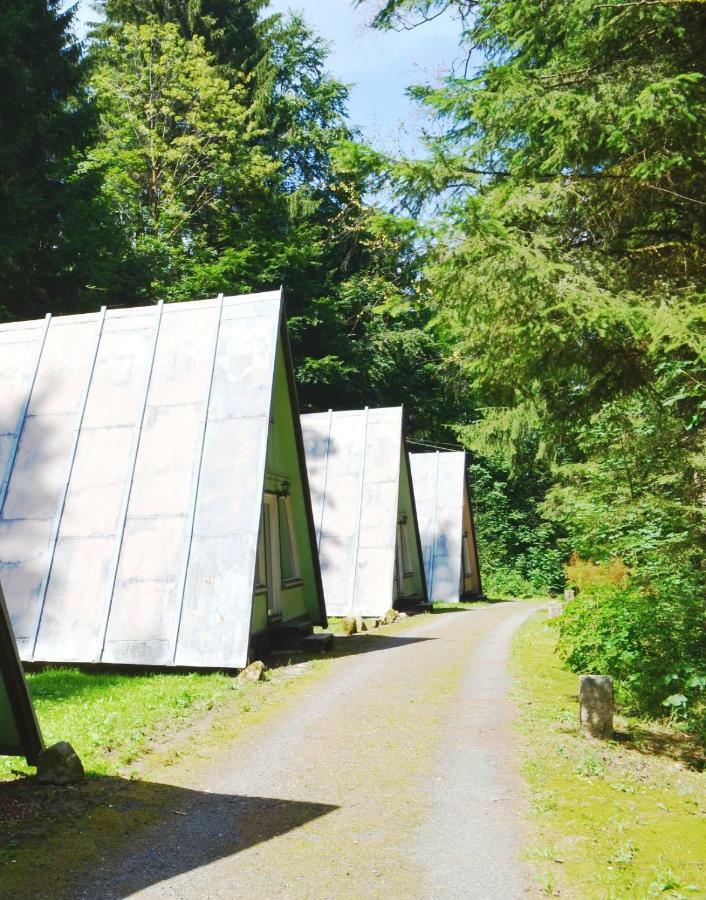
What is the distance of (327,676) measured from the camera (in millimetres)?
11461

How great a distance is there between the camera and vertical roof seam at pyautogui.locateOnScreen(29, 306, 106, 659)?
11328mm

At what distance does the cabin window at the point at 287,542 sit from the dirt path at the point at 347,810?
14.2ft

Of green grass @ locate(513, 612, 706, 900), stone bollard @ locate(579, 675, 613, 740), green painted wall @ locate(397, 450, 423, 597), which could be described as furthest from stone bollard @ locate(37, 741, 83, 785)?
green painted wall @ locate(397, 450, 423, 597)

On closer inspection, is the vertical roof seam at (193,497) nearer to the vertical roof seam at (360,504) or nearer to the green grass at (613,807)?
the green grass at (613,807)

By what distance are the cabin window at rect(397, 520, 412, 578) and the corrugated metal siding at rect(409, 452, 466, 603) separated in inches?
130

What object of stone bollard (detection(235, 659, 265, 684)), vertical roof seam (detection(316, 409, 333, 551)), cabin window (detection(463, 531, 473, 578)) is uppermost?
vertical roof seam (detection(316, 409, 333, 551))

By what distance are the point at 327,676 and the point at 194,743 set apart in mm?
3819

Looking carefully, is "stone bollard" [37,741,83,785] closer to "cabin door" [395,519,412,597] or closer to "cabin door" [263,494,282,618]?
"cabin door" [263,494,282,618]

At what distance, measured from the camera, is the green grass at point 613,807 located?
16.4 feet

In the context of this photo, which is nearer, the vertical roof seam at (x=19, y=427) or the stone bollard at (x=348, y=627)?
the vertical roof seam at (x=19, y=427)

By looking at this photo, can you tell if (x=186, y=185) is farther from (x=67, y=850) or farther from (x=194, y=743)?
(x=67, y=850)

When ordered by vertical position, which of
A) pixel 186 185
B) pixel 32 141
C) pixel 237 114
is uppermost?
pixel 237 114

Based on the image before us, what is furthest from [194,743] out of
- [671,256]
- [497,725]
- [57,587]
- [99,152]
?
[99,152]

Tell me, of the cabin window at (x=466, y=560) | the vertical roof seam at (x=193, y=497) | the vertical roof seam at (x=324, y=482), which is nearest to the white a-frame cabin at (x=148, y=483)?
the vertical roof seam at (x=193, y=497)
